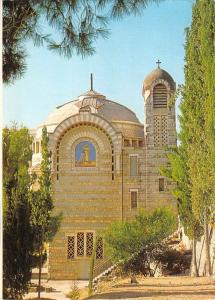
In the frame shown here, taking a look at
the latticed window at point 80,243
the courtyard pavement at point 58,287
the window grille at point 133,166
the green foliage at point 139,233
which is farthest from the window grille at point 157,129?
the courtyard pavement at point 58,287

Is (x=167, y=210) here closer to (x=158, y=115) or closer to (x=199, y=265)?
(x=199, y=265)

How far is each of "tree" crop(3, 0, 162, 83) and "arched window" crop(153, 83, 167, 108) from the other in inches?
226

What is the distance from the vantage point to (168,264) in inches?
293

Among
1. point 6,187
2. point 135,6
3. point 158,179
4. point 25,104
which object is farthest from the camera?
point 158,179

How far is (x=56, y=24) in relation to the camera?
446 cm

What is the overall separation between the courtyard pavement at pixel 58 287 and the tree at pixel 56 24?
9.10 ft

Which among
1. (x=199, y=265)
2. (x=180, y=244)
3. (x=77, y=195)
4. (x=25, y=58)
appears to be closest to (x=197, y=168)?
(x=199, y=265)

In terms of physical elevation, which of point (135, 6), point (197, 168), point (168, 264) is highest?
point (135, 6)

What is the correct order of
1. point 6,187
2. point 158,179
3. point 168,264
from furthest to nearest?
point 158,179 → point 168,264 → point 6,187

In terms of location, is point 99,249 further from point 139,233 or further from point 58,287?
point 58,287

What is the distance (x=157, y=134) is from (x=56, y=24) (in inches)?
246

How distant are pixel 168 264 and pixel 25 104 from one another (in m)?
3.48

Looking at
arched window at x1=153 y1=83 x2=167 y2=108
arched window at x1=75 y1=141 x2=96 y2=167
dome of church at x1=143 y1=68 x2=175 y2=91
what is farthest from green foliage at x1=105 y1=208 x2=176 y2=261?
arched window at x1=153 y1=83 x2=167 y2=108

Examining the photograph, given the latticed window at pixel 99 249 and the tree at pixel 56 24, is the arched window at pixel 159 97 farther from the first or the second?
the tree at pixel 56 24
